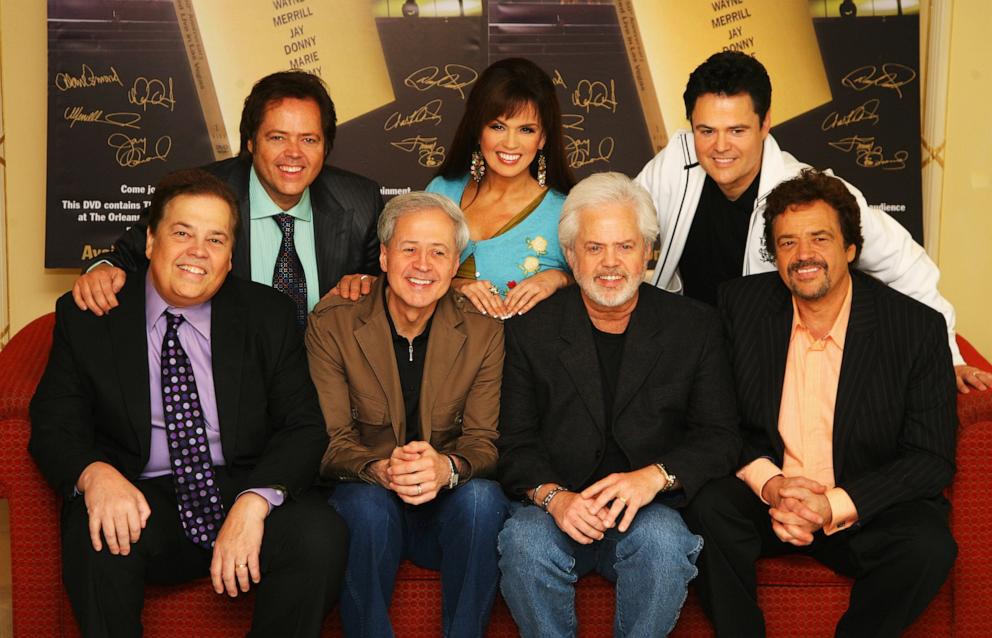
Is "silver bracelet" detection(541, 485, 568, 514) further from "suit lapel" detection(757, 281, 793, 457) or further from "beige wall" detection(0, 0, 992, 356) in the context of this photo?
"beige wall" detection(0, 0, 992, 356)

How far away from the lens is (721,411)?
2.71 meters

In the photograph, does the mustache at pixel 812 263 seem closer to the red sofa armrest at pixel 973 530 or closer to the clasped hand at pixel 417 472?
the red sofa armrest at pixel 973 530

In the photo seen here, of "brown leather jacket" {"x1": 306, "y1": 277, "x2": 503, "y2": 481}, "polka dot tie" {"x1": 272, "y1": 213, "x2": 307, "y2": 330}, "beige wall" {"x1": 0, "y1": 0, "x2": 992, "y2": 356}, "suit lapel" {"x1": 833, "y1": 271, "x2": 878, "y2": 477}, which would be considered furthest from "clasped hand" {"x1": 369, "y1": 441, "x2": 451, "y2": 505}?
"beige wall" {"x1": 0, "y1": 0, "x2": 992, "y2": 356}

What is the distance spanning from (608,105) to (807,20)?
2.86 ft

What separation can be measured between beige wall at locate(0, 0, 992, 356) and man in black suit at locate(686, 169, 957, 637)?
6.54 ft

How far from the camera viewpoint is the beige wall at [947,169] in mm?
4359

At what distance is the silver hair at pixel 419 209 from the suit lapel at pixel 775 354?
804 millimetres

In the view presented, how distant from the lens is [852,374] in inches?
105

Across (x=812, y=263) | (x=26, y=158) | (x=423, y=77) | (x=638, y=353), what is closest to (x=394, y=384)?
(x=638, y=353)

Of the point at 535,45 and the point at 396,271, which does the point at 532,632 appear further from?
the point at 535,45

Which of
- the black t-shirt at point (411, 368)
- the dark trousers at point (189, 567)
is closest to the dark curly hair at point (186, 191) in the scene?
the black t-shirt at point (411, 368)

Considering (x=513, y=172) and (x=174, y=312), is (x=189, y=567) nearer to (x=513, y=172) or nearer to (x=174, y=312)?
(x=174, y=312)

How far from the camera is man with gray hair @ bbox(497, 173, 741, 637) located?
251 centimetres

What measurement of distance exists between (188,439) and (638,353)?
1102 millimetres
